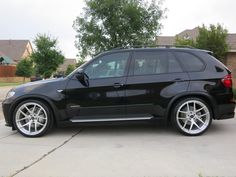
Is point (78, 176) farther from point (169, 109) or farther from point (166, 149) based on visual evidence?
point (169, 109)

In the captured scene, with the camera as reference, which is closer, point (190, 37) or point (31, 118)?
point (31, 118)

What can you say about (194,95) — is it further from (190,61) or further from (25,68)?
(25,68)

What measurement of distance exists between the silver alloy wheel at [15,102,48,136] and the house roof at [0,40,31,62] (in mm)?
76099

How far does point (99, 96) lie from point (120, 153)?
1.64 meters

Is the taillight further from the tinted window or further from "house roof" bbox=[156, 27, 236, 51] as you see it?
"house roof" bbox=[156, 27, 236, 51]

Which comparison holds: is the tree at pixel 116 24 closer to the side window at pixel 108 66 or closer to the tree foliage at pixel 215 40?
the tree foliage at pixel 215 40

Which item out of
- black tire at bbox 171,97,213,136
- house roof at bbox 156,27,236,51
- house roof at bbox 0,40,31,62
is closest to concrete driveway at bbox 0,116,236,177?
black tire at bbox 171,97,213,136

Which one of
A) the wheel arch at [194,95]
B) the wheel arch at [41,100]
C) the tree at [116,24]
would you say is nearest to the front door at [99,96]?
the wheel arch at [41,100]

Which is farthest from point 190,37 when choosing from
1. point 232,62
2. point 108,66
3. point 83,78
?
point 83,78

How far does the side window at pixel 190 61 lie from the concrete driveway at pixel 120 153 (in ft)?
4.01

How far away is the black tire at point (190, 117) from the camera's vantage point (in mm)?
7645

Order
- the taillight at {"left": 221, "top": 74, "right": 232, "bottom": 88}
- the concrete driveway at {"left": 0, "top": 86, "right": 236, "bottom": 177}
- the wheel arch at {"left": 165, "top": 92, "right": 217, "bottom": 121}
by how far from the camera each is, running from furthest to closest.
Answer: the taillight at {"left": 221, "top": 74, "right": 232, "bottom": 88}
the wheel arch at {"left": 165, "top": 92, "right": 217, "bottom": 121}
the concrete driveway at {"left": 0, "top": 86, "right": 236, "bottom": 177}

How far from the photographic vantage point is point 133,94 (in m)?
7.71

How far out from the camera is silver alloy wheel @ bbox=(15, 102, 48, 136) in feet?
25.7
